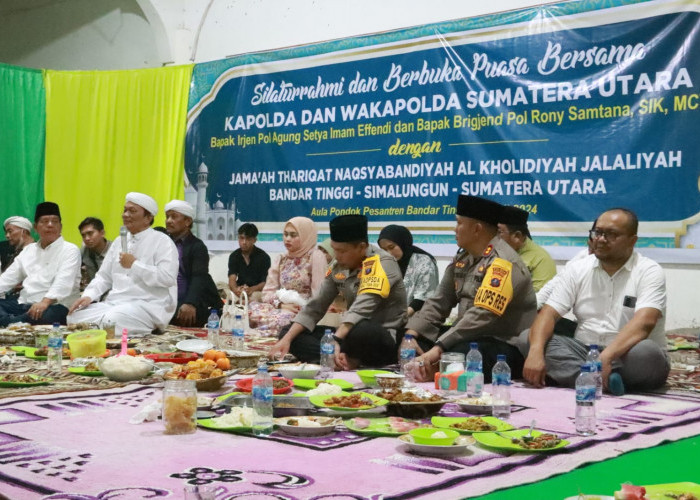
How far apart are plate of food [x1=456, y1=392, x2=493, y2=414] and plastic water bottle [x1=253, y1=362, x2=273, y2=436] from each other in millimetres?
774

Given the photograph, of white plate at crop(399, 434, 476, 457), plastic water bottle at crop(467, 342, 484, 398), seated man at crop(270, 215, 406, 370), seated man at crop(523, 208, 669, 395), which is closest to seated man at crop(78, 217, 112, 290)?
seated man at crop(270, 215, 406, 370)

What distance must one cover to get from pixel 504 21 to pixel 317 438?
4325 mm

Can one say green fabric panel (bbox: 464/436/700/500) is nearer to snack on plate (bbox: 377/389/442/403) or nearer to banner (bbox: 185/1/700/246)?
snack on plate (bbox: 377/389/442/403)

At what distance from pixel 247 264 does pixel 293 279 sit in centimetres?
141

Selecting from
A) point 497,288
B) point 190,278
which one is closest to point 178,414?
point 497,288

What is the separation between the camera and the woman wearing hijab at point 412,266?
18.8ft

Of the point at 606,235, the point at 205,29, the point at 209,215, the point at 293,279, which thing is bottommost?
the point at 293,279

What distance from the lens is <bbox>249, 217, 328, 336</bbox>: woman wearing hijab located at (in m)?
6.02

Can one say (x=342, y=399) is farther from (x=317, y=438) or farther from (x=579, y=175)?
(x=579, y=175)

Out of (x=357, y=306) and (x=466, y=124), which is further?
(x=466, y=124)

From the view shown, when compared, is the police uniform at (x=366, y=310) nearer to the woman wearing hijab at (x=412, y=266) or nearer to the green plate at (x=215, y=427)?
the woman wearing hijab at (x=412, y=266)

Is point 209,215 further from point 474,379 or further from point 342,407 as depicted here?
point 342,407

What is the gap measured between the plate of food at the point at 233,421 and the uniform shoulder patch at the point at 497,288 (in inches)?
54.9

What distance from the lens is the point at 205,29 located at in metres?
8.56
